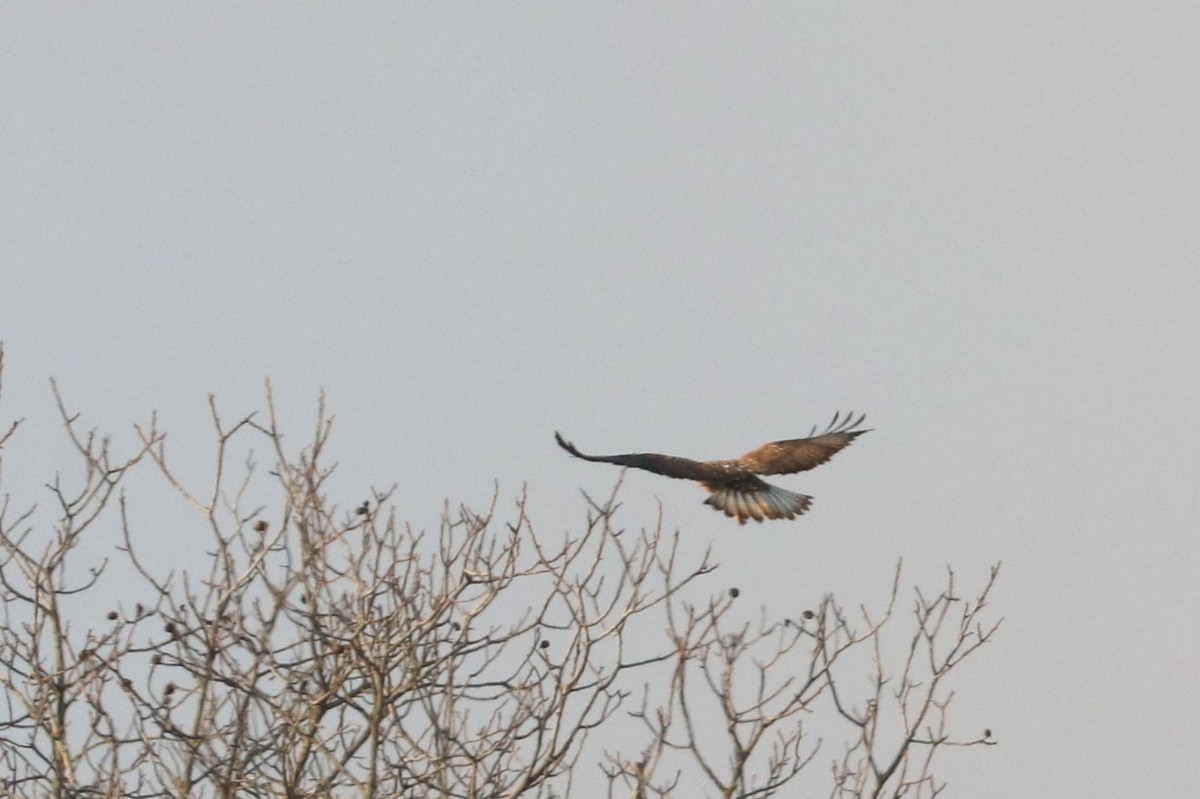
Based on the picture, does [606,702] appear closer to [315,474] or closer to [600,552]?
[600,552]

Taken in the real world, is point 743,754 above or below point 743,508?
below

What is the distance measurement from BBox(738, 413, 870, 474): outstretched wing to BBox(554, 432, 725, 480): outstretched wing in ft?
0.99

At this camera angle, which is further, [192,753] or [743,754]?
[743,754]

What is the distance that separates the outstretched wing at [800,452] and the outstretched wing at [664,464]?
0.30m

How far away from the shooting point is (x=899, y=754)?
1103cm

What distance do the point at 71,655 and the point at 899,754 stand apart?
4671mm

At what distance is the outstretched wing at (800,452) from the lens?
14.4 m

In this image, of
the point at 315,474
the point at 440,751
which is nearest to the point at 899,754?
the point at 440,751

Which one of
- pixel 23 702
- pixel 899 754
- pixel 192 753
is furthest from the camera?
pixel 899 754

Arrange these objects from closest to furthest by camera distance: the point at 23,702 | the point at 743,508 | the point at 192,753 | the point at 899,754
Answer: the point at 192,753 < the point at 23,702 < the point at 899,754 < the point at 743,508

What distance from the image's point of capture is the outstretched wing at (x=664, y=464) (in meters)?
13.1

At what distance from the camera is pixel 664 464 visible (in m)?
13.8

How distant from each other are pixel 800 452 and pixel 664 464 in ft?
4.23

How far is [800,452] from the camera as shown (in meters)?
14.5
